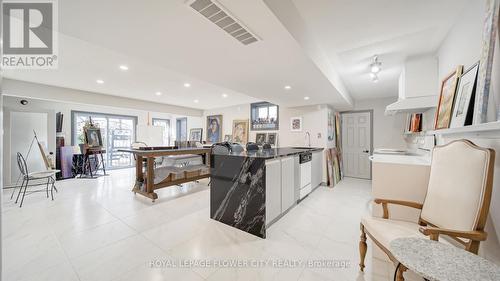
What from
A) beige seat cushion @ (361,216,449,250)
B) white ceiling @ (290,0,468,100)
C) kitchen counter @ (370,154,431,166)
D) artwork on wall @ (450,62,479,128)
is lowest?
beige seat cushion @ (361,216,449,250)

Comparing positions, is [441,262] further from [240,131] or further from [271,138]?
[240,131]

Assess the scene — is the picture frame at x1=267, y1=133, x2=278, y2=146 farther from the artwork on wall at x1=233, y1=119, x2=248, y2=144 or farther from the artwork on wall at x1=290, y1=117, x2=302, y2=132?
the artwork on wall at x1=233, y1=119, x2=248, y2=144

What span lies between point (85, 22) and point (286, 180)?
2.99m

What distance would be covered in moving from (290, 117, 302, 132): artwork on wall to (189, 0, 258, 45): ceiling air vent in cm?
378

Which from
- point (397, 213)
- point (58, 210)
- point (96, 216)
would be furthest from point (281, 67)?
point (58, 210)

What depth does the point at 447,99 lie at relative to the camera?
76.4 inches

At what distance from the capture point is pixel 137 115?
24.7 feet

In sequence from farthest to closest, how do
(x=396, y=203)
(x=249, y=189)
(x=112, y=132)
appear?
1. (x=112, y=132)
2. (x=249, y=189)
3. (x=396, y=203)

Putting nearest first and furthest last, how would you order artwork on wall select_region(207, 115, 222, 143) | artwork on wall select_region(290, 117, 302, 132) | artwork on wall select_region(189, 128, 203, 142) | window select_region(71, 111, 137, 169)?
artwork on wall select_region(290, 117, 302, 132) → window select_region(71, 111, 137, 169) → artwork on wall select_region(207, 115, 222, 143) → artwork on wall select_region(189, 128, 203, 142)

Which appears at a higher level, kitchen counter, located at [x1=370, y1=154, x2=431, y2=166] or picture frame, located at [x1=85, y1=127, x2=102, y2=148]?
picture frame, located at [x1=85, y1=127, x2=102, y2=148]

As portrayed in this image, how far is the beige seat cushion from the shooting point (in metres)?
1.44

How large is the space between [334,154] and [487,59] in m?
4.05

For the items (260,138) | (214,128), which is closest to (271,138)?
(260,138)

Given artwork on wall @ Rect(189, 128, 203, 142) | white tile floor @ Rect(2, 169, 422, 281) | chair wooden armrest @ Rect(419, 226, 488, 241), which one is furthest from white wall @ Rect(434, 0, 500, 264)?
artwork on wall @ Rect(189, 128, 203, 142)
